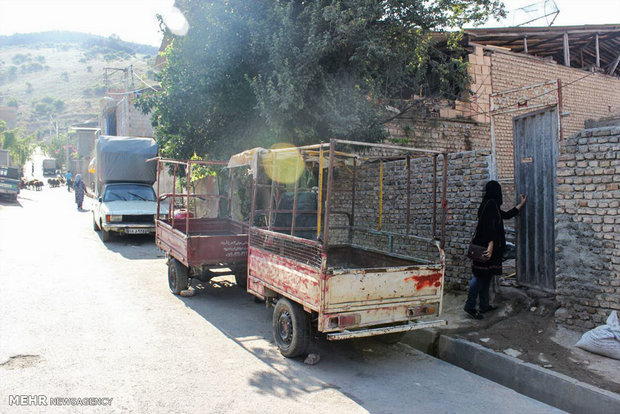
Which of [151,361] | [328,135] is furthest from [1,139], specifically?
[151,361]

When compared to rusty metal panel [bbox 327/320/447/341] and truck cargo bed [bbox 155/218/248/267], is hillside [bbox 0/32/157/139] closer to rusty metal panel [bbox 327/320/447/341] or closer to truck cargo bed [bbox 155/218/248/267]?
truck cargo bed [bbox 155/218/248/267]

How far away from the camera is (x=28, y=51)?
142 metres

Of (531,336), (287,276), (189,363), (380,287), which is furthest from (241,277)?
(531,336)

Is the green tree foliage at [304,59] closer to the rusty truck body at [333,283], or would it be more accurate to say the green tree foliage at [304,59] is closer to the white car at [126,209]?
the rusty truck body at [333,283]

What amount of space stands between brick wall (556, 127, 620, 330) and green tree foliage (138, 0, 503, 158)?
14.1ft

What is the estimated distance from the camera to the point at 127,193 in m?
14.2

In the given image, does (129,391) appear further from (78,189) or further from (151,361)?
(78,189)

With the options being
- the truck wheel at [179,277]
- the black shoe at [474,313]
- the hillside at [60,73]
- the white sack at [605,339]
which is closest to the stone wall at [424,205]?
the black shoe at [474,313]

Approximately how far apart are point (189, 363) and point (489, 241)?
13.2 ft

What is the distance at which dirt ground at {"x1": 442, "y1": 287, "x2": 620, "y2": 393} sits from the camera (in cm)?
444

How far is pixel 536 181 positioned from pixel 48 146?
8654 centimetres

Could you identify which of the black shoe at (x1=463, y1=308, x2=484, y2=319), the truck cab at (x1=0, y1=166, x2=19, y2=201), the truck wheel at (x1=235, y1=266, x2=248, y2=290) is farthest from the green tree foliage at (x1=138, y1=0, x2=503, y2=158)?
the truck cab at (x1=0, y1=166, x2=19, y2=201)

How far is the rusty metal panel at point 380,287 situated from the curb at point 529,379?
765 mm

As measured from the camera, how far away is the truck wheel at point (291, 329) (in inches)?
192
